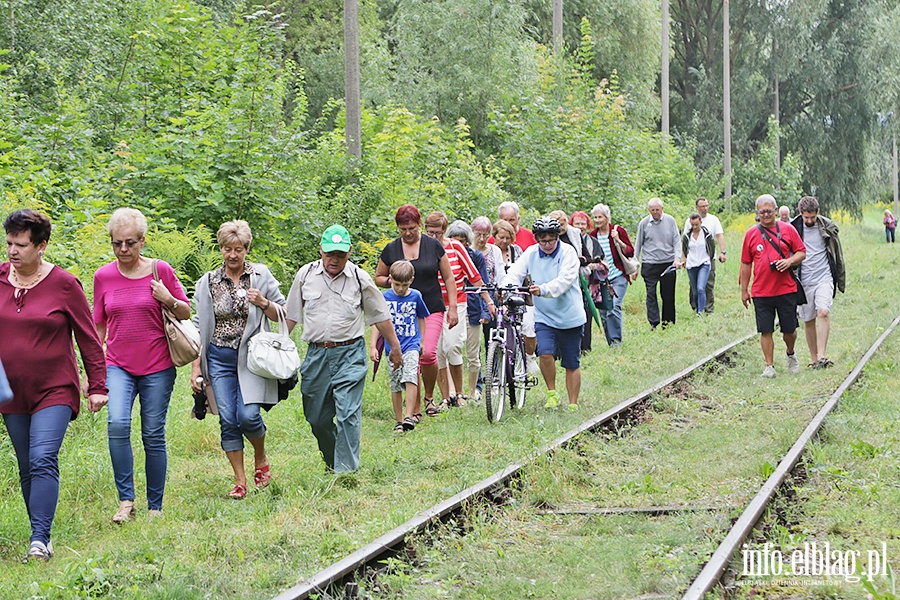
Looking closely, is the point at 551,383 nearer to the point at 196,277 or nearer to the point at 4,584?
the point at 196,277

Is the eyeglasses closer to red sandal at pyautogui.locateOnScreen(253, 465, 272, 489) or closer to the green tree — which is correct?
red sandal at pyautogui.locateOnScreen(253, 465, 272, 489)

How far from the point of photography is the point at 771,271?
13.0 metres

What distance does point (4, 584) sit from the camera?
589 centimetres

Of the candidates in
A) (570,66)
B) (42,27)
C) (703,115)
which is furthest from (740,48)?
(42,27)

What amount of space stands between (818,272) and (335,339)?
7.45 metres

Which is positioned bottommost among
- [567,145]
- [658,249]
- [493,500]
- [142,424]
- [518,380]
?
[493,500]

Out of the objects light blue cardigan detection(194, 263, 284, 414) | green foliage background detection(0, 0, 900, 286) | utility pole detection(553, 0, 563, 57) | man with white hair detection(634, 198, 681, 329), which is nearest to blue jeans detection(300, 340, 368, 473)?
light blue cardigan detection(194, 263, 284, 414)

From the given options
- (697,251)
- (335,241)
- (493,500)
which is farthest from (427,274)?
(697,251)

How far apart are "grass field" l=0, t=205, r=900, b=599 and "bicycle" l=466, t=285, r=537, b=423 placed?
0.25 metres

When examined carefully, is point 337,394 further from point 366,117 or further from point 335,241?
point 366,117

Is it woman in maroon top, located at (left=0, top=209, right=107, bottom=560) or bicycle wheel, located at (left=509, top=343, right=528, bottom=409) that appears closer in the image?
woman in maroon top, located at (left=0, top=209, right=107, bottom=560)

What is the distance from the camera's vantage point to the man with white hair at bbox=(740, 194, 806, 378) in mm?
12867

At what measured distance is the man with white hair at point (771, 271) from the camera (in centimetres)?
1287

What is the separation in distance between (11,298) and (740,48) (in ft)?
164
